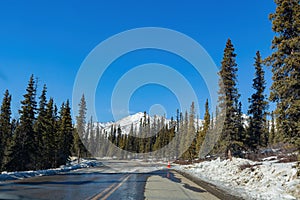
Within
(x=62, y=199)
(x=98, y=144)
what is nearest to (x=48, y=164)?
(x=62, y=199)

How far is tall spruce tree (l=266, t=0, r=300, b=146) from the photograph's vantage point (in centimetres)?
1438

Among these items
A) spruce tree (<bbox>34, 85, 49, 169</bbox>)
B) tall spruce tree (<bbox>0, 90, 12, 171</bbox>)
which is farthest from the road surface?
tall spruce tree (<bbox>0, 90, 12, 171</bbox>)

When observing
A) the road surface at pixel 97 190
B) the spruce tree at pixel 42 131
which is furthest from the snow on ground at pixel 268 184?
the spruce tree at pixel 42 131

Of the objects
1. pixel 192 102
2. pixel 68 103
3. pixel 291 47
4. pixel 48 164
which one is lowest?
pixel 48 164

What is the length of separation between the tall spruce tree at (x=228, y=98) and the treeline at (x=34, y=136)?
2645 cm

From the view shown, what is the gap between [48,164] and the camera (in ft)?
162

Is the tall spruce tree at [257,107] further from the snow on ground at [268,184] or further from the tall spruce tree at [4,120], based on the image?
the tall spruce tree at [4,120]

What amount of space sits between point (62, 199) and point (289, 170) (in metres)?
10.1

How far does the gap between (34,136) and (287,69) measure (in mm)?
35553

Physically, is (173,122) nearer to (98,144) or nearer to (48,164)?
(98,144)

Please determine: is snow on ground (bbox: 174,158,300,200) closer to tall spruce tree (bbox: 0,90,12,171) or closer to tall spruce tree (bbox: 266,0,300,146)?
tall spruce tree (bbox: 266,0,300,146)

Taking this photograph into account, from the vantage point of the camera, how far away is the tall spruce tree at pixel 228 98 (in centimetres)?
3095

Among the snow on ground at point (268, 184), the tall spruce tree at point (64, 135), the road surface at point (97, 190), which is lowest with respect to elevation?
the road surface at point (97, 190)

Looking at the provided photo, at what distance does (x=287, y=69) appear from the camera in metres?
15.3
